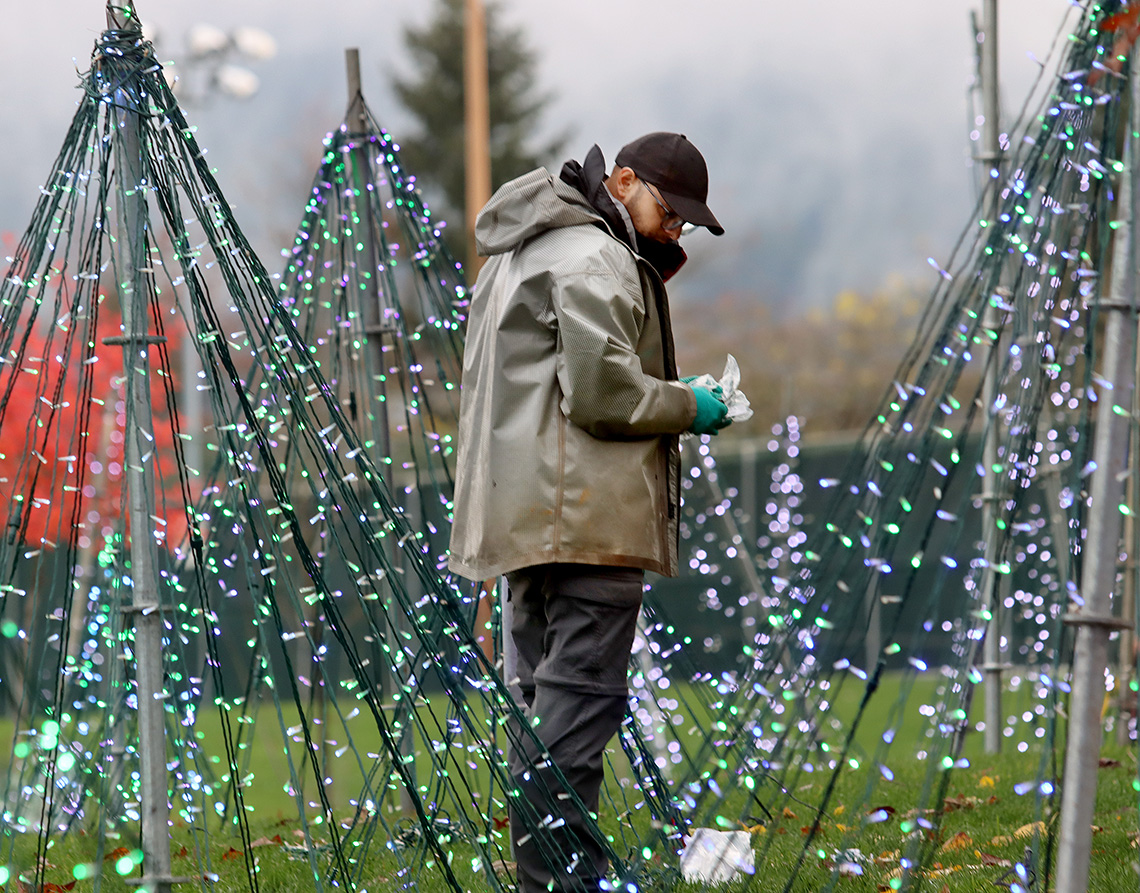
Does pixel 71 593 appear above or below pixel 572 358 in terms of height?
below

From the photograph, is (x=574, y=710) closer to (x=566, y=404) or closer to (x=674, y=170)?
(x=566, y=404)

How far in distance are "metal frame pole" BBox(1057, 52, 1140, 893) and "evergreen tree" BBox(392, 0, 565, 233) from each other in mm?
20495

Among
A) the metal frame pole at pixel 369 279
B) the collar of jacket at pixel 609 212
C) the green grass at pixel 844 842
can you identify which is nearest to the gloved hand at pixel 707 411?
the collar of jacket at pixel 609 212

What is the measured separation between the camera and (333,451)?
7.86 feet

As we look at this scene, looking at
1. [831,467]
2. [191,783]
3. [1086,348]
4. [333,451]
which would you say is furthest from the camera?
[831,467]

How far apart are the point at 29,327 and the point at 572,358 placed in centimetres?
106

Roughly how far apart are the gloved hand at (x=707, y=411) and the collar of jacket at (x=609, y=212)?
0.23m

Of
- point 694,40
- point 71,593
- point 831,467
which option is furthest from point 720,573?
point 694,40

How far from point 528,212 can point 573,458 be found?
46 cm

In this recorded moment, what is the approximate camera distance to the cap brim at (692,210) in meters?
2.42

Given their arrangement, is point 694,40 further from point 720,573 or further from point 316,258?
point 316,258

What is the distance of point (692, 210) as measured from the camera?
2.44m

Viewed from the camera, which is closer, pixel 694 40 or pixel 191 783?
pixel 191 783

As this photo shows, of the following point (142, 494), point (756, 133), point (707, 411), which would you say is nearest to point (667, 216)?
point (707, 411)
